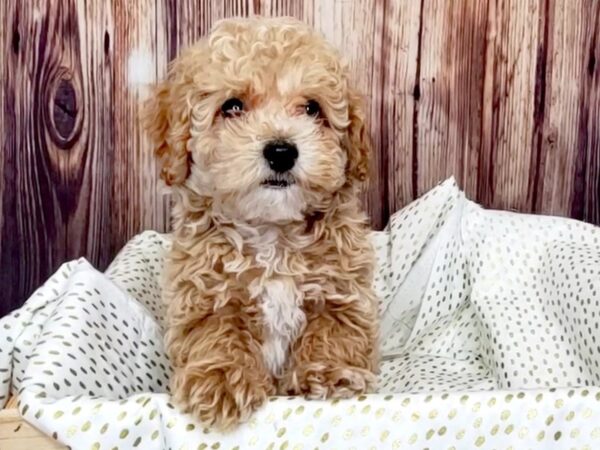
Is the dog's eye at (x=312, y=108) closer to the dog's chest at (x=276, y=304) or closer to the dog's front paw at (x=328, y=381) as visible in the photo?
the dog's chest at (x=276, y=304)

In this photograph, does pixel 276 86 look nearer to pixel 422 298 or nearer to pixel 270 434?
pixel 270 434

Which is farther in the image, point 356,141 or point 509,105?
point 509,105

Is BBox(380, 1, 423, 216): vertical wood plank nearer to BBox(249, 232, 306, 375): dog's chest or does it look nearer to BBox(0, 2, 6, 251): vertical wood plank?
BBox(249, 232, 306, 375): dog's chest

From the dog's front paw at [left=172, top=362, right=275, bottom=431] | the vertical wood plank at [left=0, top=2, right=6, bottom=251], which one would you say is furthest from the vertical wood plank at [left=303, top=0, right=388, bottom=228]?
the dog's front paw at [left=172, top=362, right=275, bottom=431]

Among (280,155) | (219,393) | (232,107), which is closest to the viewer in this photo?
(219,393)

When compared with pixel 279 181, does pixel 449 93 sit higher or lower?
higher

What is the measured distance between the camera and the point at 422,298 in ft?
6.65

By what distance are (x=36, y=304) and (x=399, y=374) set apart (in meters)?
0.80

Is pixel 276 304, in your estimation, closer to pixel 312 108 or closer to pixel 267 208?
pixel 267 208

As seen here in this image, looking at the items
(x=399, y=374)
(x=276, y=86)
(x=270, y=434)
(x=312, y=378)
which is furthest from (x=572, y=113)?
(x=270, y=434)

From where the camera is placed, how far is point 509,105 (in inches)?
85.7

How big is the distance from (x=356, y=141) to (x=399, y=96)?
25.7 inches

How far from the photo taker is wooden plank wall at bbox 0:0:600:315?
2008 millimetres

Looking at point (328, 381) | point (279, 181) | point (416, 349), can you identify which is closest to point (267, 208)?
point (279, 181)
